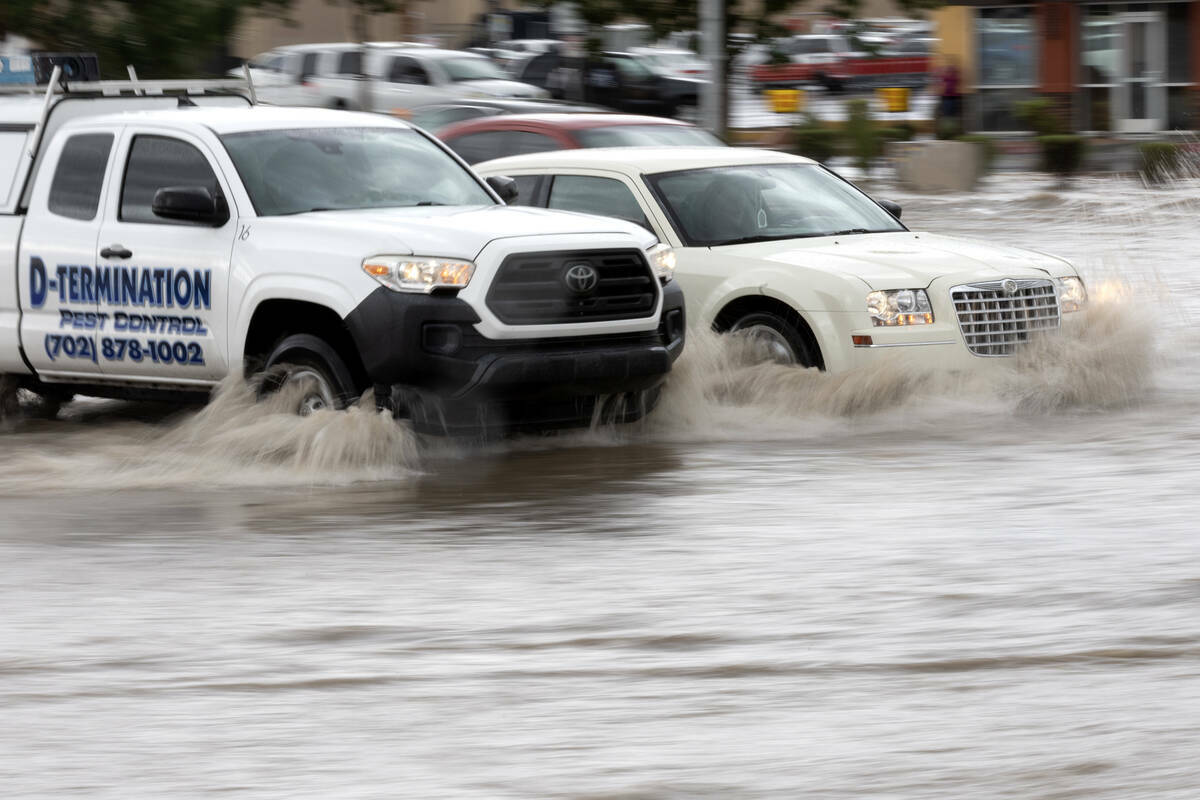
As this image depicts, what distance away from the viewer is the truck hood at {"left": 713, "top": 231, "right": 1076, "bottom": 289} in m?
10.4

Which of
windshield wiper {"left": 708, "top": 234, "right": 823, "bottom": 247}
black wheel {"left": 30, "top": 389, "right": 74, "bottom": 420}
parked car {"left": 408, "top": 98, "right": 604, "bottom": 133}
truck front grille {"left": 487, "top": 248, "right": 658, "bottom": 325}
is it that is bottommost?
black wheel {"left": 30, "top": 389, "right": 74, "bottom": 420}

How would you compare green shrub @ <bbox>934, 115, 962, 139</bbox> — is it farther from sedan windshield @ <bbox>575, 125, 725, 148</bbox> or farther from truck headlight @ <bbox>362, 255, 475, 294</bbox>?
truck headlight @ <bbox>362, 255, 475, 294</bbox>

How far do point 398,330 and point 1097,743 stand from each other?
4.55 m

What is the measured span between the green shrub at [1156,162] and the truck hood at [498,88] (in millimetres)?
10041

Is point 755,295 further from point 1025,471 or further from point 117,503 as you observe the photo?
point 117,503

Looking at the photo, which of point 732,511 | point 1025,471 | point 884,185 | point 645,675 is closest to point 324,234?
point 732,511

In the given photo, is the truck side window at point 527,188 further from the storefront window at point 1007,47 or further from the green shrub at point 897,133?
the storefront window at point 1007,47

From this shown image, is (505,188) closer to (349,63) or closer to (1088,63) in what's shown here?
(349,63)

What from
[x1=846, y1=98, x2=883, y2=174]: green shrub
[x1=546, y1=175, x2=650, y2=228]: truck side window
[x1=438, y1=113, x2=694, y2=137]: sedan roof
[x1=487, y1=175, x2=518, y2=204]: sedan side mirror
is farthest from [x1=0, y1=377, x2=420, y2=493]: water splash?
[x1=846, y1=98, x2=883, y2=174]: green shrub

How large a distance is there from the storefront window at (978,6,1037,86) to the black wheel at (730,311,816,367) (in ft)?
95.5

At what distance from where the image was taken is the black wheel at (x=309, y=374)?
9.09 meters

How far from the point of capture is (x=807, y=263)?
34.2 feet

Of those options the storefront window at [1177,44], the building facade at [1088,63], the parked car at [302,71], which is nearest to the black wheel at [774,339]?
the parked car at [302,71]

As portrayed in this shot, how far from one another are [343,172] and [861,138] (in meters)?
20.0
